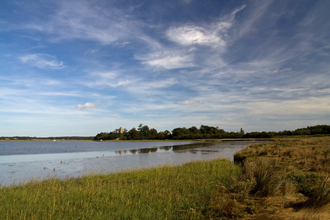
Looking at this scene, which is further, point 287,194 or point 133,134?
point 133,134

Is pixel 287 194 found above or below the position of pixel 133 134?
below

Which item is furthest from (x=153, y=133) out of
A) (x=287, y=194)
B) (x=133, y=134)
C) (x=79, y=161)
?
(x=287, y=194)

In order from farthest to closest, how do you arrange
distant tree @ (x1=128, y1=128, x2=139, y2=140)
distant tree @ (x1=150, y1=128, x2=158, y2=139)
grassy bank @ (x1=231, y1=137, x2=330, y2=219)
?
distant tree @ (x1=150, y1=128, x2=158, y2=139) → distant tree @ (x1=128, y1=128, x2=139, y2=140) → grassy bank @ (x1=231, y1=137, x2=330, y2=219)

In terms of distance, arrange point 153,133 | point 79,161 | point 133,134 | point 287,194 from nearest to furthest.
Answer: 1. point 287,194
2. point 79,161
3. point 133,134
4. point 153,133

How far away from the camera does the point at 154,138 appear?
147 m

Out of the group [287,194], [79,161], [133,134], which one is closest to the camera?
[287,194]

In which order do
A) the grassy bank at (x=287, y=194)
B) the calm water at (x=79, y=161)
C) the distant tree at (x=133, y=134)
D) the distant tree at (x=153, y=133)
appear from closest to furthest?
1. the grassy bank at (x=287, y=194)
2. the calm water at (x=79, y=161)
3. the distant tree at (x=133, y=134)
4. the distant tree at (x=153, y=133)

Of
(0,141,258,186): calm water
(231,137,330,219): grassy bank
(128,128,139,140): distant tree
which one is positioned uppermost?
(128,128,139,140): distant tree

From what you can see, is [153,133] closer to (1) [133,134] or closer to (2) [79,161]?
(1) [133,134]

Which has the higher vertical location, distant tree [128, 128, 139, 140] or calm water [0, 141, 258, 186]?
distant tree [128, 128, 139, 140]

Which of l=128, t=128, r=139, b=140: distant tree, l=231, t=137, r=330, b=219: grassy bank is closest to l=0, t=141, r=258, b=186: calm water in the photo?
l=231, t=137, r=330, b=219: grassy bank

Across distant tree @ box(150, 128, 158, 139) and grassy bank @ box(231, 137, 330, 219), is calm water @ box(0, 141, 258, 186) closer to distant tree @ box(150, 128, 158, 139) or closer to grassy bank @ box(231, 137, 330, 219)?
grassy bank @ box(231, 137, 330, 219)

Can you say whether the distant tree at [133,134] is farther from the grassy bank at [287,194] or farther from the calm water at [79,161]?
the grassy bank at [287,194]

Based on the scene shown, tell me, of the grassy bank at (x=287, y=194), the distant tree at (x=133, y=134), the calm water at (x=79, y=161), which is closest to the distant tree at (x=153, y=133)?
the distant tree at (x=133, y=134)
